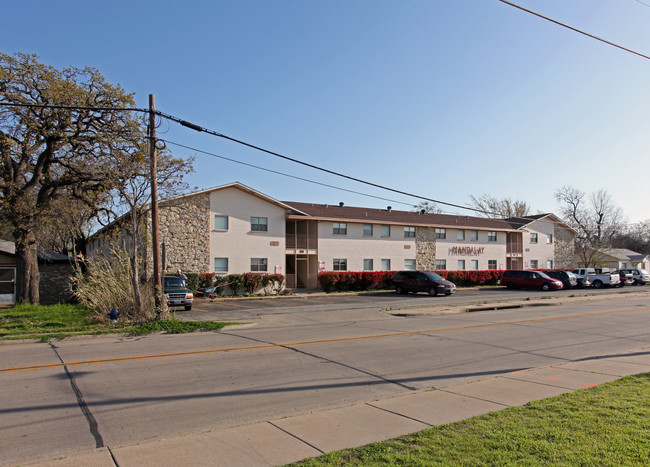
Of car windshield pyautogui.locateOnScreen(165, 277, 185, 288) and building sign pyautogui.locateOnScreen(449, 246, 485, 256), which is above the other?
building sign pyautogui.locateOnScreen(449, 246, 485, 256)

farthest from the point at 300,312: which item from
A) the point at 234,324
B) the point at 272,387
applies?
the point at 272,387

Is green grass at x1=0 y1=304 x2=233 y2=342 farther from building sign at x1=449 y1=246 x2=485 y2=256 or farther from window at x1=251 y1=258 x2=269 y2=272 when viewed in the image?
building sign at x1=449 y1=246 x2=485 y2=256

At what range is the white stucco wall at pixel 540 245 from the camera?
51625mm

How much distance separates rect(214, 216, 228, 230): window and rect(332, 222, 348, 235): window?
9014mm

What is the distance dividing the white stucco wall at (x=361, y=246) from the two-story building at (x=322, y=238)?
0.08 meters

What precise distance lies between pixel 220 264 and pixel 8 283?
12.1 metres

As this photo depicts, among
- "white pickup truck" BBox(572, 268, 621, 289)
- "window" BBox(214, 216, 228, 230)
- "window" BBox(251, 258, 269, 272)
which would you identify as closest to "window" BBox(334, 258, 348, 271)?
"window" BBox(251, 258, 269, 272)

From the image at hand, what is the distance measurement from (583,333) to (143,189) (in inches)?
715

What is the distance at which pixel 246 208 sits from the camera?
34094 mm

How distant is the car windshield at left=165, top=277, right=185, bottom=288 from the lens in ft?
75.2

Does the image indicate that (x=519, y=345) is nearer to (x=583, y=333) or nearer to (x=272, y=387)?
(x=583, y=333)

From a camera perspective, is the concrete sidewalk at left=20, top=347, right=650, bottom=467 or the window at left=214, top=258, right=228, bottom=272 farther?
the window at left=214, top=258, right=228, bottom=272

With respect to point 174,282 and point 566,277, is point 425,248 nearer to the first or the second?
point 566,277

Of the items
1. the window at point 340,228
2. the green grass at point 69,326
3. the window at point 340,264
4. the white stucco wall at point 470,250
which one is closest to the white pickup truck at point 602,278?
the white stucco wall at point 470,250
